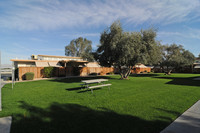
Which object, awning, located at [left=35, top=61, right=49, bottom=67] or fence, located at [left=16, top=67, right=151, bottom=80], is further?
awning, located at [left=35, top=61, right=49, bottom=67]

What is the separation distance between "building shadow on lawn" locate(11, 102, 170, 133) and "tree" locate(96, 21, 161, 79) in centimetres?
1038

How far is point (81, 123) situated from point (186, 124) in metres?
3.15

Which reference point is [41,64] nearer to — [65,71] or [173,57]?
[65,71]

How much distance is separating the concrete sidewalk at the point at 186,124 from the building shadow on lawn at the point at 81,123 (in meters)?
0.22

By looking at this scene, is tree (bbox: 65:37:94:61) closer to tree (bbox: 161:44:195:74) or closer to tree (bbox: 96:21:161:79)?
tree (bbox: 161:44:195:74)

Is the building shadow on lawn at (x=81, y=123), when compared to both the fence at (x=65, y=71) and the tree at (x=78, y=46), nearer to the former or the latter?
the fence at (x=65, y=71)

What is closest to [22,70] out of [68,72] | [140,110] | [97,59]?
[68,72]

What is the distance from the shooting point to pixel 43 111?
469 centimetres

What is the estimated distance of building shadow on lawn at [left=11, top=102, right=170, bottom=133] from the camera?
3.28m

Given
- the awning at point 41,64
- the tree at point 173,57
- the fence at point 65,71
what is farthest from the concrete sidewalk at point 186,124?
the tree at point 173,57

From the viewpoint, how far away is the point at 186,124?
355 cm

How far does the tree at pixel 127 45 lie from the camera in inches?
549

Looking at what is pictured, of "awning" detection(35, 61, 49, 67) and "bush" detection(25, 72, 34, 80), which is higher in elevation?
"awning" detection(35, 61, 49, 67)

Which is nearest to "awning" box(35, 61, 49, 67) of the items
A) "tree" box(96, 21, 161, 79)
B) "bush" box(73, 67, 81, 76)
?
"bush" box(73, 67, 81, 76)
